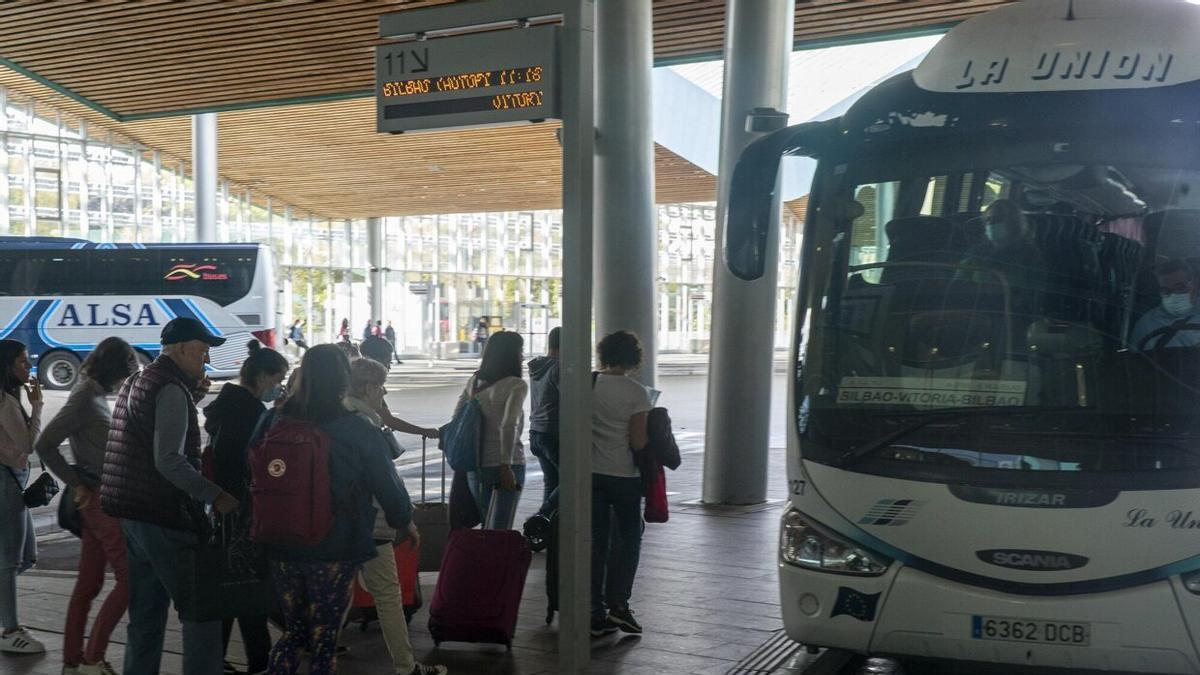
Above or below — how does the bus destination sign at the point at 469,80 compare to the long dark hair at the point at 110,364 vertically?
above

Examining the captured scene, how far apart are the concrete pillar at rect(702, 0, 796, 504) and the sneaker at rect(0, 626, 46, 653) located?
267 inches

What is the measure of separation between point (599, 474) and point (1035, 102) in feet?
9.48

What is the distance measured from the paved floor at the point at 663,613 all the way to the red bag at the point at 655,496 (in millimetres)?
640

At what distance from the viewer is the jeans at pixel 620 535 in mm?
7070

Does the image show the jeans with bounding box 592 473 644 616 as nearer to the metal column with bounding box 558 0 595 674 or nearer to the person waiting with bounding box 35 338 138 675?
the metal column with bounding box 558 0 595 674

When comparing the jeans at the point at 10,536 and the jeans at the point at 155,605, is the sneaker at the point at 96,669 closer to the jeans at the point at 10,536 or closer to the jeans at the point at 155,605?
the jeans at the point at 155,605

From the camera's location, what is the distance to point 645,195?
12.5 meters

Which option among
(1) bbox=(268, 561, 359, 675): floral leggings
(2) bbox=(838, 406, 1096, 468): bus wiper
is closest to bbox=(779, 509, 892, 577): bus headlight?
(2) bbox=(838, 406, 1096, 468): bus wiper

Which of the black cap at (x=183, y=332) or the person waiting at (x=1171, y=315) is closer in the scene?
the person waiting at (x=1171, y=315)

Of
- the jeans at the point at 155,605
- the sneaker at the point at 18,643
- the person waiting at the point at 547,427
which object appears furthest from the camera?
the person waiting at the point at 547,427

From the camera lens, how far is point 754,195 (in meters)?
5.90

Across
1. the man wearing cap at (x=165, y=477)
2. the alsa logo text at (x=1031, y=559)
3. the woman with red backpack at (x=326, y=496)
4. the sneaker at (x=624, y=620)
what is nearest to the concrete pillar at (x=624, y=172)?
the sneaker at (x=624, y=620)

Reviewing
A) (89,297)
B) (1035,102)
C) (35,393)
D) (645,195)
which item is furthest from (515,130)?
(1035,102)

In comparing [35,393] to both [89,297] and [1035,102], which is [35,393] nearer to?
[1035,102]
